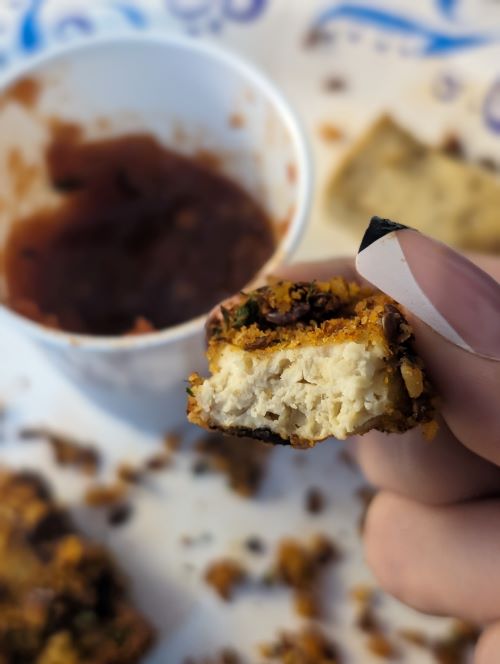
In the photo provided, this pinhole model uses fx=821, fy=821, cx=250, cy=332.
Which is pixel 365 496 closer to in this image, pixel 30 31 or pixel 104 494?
pixel 104 494

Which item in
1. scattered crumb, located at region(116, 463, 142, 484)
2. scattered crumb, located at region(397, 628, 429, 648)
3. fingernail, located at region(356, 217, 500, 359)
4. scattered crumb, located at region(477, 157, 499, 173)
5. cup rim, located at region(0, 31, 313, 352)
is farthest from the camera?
scattered crumb, located at region(477, 157, 499, 173)

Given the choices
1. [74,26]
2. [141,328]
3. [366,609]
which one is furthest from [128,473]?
[74,26]

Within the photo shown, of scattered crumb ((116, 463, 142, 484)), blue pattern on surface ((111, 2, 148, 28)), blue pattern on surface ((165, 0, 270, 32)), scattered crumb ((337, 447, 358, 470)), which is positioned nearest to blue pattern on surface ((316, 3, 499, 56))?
blue pattern on surface ((165, 0, 270, 32))

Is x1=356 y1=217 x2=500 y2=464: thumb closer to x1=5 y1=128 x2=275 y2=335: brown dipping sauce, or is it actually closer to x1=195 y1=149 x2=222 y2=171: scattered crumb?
x1=5 y1=128 x2=275 y2=335: brown dipping sauce

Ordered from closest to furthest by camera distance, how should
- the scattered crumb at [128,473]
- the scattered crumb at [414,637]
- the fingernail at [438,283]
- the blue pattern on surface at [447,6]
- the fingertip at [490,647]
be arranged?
the fingernail at [438,283] → the fingertip at [490,647] → the scattered crumb at [414,637] → the scattered crumb at [128,473] → the blue pattern on surface at [447,6]

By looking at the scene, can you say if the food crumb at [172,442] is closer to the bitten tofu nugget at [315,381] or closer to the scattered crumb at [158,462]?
the scattered crumb at [158,462]

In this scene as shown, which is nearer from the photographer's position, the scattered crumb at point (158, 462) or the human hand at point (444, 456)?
the human hand at point (444, 456)

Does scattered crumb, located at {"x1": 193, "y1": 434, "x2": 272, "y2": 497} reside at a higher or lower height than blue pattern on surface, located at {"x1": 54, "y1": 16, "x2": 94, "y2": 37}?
lower

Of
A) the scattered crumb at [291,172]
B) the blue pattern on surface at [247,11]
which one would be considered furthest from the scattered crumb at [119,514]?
the blue pattern on surface at [247,11]
